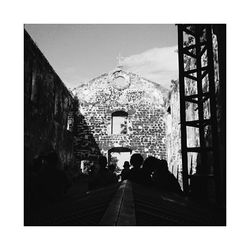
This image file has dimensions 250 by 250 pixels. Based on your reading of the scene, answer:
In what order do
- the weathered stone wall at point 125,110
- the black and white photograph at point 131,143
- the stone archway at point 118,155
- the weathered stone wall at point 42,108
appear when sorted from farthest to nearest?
the stone archway at point 118,155, the weathered stone wall at point 125,110, the weathered stone wall at point 42,108, the black and white photograph at point 131,143

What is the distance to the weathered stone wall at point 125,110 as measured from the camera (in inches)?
640

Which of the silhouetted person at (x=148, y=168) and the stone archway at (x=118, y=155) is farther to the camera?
the stone archway at (x=118, y=155)

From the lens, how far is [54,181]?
4.22 meters

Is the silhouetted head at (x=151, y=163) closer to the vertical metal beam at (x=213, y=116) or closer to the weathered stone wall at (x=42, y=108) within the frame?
the vertical metal beam at (x=213, y=116)

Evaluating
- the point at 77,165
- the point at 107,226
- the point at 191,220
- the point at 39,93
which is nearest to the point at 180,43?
the point at 191,220

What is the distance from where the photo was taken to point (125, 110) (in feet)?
55.0

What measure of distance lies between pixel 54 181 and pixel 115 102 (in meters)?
12.8

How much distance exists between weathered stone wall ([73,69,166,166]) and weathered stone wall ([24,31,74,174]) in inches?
78.2

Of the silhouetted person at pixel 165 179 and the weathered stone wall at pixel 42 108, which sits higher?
the weathered stone wall at pixel 42 108

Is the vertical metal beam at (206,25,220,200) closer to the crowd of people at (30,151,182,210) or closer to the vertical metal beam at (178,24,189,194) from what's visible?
the vertical metal beam at (178,24,189,194)

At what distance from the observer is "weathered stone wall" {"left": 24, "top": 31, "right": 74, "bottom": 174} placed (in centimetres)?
941

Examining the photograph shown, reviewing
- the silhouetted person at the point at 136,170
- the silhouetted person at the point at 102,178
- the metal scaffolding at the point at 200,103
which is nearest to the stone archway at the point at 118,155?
the metal scaffolding at the point at 200,103

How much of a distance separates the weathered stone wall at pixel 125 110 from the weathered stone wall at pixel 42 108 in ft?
6.52

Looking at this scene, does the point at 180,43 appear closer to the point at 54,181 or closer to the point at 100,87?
the point at 54,181
